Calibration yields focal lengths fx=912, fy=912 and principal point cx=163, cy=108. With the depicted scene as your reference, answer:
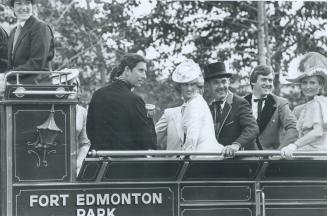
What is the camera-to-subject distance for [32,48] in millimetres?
7055

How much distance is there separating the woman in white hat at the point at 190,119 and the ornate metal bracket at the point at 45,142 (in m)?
1.13

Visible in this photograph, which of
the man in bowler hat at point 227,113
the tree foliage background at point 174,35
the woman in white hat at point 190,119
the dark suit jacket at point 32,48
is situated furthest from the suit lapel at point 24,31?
the tree foliage background at point 174,35

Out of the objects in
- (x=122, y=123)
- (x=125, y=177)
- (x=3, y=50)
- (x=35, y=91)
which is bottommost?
(x=125, y=177)

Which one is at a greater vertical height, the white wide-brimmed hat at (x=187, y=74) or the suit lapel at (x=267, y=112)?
the white wide-brimmed hat at (x=187, y=74)

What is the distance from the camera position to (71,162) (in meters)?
6.91

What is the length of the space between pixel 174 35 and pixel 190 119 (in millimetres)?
6664

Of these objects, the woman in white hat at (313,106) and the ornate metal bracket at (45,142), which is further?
the woman in white hat at (313,106)

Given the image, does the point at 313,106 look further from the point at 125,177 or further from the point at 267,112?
the point at 125,177

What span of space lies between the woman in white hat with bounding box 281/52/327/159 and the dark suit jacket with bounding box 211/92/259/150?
43 cm

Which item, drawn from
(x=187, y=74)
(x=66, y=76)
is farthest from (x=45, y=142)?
(x=187, y=74)

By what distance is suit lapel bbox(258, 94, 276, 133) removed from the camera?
26.2ft

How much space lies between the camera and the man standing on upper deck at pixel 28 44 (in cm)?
700

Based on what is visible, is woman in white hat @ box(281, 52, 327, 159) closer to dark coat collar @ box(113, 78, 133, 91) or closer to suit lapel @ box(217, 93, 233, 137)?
suit lapel @ box(217, 93, 233, 137)

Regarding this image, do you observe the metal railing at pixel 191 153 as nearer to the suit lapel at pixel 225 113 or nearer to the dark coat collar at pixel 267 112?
the suit lapel at pixel 225 113
